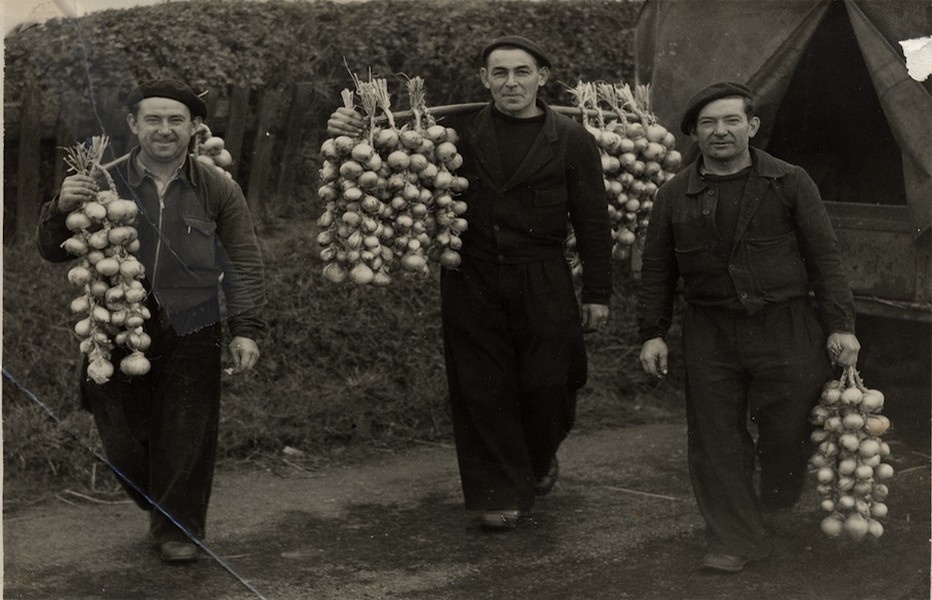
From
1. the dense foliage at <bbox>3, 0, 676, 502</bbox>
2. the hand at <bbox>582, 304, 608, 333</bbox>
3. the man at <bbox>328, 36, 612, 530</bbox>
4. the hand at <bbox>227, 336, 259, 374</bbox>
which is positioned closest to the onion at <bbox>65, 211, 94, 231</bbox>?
the hand at <bbox>227, 336, 259, 374</bbox>

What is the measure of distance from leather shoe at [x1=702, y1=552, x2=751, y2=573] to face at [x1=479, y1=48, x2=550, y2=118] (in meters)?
1.88

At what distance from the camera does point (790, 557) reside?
458 centimetres

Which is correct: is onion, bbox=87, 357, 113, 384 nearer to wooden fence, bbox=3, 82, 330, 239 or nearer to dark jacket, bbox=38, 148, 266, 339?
dark jacket, bbox=38, 148, 266, 339

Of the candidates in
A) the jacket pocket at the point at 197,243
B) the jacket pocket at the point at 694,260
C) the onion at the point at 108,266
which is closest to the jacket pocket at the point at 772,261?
the jacket pocket at the point at 694,260

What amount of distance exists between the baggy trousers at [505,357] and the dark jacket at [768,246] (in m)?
0.65

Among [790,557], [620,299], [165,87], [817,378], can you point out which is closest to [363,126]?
[165,87]

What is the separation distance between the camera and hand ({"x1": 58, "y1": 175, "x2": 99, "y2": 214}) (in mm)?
4074

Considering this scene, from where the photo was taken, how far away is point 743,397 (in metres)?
4.58

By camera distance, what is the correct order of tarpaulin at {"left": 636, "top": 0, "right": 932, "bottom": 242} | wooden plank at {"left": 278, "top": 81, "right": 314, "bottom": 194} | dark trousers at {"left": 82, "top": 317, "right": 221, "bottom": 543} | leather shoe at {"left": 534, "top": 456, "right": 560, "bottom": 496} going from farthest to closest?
wooden plank at {"left": 278, "top": 81, "right": 314, "bottom": 194} < leather shoe at {"left": 534, "top": 456, "right": 560, "bottom": 496} < tarpaulin at {"left": 636, "top": 0, "right": 932, "bottom": 242} < dark trousers at {"left": 82, "top": 317, "right": 221, "bottom": 543}

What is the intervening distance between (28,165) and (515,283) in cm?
301

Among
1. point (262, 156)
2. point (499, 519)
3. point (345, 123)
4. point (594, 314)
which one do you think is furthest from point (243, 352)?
point (262, 156)

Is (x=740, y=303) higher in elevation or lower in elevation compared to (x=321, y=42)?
lower

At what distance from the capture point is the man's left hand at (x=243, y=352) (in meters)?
4.46

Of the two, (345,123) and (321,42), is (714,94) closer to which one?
(345,123)
